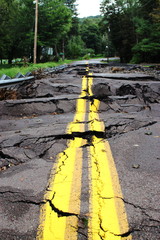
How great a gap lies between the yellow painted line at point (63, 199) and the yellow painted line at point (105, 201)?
0.14 metres

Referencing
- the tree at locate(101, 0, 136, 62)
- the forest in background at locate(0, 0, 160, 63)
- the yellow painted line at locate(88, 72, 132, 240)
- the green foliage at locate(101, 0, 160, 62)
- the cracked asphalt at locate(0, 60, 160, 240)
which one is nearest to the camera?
the yellow painted line at locate(88, 72, 132, 240)

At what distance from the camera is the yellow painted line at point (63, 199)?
1612mm

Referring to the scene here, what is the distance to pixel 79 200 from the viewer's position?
1.95 metres

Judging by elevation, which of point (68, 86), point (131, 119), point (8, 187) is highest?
point (68, 86)

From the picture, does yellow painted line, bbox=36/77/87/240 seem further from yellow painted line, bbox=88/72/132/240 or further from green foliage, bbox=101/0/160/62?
green foliage, bbox=101/0/160/62

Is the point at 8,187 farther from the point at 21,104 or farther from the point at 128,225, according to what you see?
the point at 21,104

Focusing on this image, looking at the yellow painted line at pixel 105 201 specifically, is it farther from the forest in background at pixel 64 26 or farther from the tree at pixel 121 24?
the tree at pixel 121 24

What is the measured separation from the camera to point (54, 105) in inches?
220

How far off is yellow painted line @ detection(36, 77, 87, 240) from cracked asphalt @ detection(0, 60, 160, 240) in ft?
0.06

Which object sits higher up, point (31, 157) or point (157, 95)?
point (157, 95)

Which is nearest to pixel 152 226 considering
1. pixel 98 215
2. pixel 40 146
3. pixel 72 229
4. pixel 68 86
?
pixel 98 215

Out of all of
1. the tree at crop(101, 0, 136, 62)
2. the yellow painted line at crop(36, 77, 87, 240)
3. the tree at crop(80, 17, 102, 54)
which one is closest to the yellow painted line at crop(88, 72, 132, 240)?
the yellow painted line at crop(36, 77, 87, 240)

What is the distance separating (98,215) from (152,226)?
43cm

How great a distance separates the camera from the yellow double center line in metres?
1.61
